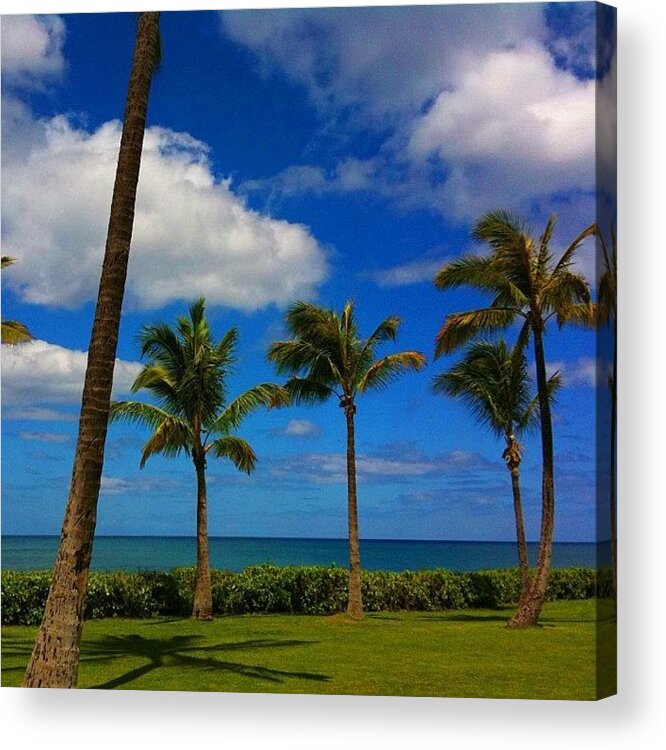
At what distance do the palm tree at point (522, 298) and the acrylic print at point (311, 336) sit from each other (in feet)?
0.08

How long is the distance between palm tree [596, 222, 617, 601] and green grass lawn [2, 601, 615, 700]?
0.61 m

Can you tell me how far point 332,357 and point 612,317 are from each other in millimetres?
2776

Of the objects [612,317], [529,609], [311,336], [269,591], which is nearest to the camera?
[612,317]

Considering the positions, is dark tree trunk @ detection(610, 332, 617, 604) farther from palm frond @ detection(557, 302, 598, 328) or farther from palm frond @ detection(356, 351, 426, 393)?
palm frond @ detection(356, 351, 426, 393)

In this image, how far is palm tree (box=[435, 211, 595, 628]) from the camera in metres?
10.8

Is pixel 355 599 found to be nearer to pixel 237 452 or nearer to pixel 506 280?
pixel 237 452

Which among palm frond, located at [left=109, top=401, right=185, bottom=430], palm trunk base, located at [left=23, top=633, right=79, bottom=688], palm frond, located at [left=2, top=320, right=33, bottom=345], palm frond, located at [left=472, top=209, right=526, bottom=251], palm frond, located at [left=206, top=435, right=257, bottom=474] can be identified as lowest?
palm trunk base, located at [left=23, top=633, right=79, bottom=688]

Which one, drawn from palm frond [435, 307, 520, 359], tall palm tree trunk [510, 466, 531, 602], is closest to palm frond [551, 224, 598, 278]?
palm frond [435, 307, 520, 359]

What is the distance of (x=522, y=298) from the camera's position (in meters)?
11.1

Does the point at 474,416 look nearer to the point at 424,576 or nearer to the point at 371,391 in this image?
the point at 371,391

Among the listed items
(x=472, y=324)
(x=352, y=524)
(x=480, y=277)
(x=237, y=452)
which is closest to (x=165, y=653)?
(x=237, y=452)

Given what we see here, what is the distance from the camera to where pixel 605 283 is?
33.5 ft

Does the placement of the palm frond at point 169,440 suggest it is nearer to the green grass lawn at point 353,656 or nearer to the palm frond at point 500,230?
the green grass lawn at point 353,656

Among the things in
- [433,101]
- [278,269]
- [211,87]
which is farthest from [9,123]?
[433,101]
